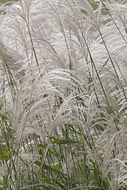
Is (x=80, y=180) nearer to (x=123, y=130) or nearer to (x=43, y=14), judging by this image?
(x=123, y=130)

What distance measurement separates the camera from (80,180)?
2070mm

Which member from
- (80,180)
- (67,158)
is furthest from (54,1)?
(80,180)

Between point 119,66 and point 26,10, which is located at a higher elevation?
point 26,10

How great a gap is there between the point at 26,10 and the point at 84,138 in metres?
0.77

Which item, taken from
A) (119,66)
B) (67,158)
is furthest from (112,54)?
(67,158)

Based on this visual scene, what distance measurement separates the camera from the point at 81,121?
1.82m

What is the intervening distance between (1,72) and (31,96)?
0.86m

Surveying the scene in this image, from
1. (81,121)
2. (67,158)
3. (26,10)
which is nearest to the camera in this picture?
(81,121)

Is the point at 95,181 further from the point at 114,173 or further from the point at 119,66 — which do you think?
the point at 119,66

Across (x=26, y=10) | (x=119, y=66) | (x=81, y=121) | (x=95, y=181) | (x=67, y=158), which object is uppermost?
(x=26, y=10)

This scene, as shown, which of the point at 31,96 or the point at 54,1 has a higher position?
the point at 54,1

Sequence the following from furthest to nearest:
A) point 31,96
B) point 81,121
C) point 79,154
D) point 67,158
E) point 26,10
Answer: point 79,154
point 26,10
point 67,158
point 81,121
point 31,96

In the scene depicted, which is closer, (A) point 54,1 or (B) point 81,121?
(B) point 81,121

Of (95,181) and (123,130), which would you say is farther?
(95,181)
